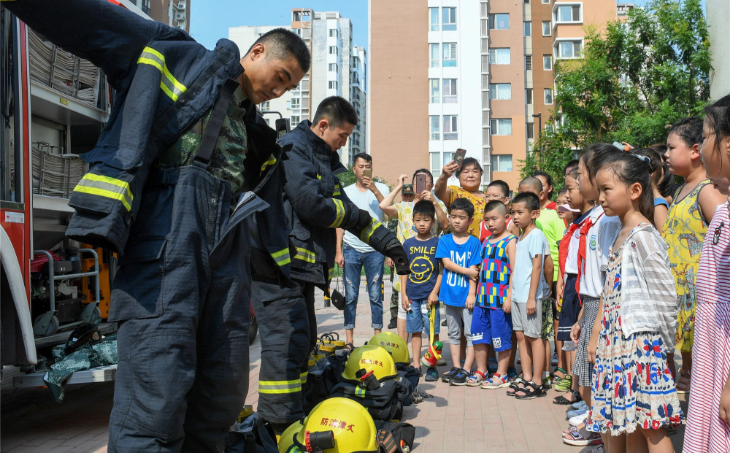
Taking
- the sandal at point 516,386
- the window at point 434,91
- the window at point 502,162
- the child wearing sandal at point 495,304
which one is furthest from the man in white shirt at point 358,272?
the window at point 434,91

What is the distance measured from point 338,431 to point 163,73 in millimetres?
2270

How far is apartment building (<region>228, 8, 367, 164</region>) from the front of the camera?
272ft

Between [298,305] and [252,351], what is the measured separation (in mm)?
4439

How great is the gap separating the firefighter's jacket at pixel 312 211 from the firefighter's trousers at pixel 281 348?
244 mm

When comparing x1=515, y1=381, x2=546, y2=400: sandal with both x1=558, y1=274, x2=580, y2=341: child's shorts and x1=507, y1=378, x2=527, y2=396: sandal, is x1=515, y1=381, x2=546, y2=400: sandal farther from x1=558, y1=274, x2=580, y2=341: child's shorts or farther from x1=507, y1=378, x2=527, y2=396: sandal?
x1=558, y1=274, x2=580, y2=341: child's shorts

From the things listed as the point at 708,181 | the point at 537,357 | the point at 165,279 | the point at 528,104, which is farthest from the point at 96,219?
the point at 528,104

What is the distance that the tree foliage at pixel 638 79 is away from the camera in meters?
18.9

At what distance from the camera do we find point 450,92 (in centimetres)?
4841

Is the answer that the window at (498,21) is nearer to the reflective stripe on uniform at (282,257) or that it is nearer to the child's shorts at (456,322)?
the child's shorts at (456,322)

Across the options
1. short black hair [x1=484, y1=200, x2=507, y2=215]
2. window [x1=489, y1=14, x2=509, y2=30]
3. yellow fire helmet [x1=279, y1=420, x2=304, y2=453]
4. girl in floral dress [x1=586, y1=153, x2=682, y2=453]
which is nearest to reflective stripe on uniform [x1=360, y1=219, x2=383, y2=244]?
yellow fire helmet [x1=279, y1=420, x2=304, y2=453]

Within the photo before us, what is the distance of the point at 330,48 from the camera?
84188mm

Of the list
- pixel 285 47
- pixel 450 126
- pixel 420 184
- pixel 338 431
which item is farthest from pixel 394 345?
pixel 450 126

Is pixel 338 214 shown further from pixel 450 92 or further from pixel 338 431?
pixel 450 92

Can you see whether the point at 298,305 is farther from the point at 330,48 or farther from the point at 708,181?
the point at 330,48
